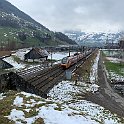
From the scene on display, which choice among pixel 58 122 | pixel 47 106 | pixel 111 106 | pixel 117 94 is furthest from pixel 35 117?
pixel 117 94

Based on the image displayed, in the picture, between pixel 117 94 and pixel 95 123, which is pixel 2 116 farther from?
pixel 117 94

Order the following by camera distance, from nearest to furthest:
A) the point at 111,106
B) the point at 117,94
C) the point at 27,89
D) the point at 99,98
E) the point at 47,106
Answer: the point at 47,106 < the point at 27,89 < the point at 111,106 < the point at 99,98 < the point at 117,94

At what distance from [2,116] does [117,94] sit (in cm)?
3242

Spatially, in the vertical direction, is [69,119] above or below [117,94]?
above

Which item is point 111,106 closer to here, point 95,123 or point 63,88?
point 63,88

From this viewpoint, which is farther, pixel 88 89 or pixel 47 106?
pixel 88 89

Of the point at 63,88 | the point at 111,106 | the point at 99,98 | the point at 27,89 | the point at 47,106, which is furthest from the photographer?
the point at 63,88

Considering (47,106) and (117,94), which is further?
(117,94)

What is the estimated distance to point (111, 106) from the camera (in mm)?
38031

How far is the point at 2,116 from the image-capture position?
Answer: 61.7ft

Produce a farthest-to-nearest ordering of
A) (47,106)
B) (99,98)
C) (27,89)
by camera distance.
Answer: (99,98) < (27,89) < (47,106)

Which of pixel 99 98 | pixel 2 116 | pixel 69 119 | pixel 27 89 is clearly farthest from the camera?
pixel 99 98

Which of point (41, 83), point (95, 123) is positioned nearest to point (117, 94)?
point (41, 83)

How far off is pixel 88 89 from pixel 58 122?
91.5ft
